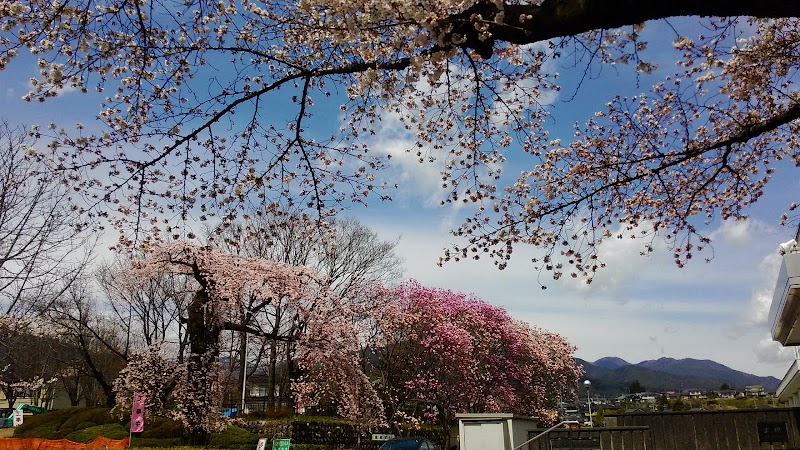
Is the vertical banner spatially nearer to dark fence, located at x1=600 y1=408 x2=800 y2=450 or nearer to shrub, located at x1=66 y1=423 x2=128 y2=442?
shrub, located at x1=66 y1=423 x2=128 y2=442

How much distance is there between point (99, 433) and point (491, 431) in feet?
63.9

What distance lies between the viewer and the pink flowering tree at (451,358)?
76.2ft

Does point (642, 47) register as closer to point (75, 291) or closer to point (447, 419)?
point (447, 419)

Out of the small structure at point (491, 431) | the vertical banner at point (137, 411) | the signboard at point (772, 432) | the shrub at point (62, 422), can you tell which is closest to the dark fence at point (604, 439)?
the small structure at point (491, 431)

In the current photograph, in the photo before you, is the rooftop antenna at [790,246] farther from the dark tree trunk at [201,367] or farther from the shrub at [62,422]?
the shrub at [62,422]

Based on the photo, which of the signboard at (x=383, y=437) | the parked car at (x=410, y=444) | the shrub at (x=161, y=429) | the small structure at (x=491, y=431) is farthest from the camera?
the shrub at (x=161, y=429)

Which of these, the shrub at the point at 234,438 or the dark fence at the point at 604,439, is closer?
the dark fence at the point at 604,439

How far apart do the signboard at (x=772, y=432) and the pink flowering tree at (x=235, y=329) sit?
1265cm

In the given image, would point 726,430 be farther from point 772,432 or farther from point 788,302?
point 788,302

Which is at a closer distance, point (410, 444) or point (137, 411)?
point (410, 444)

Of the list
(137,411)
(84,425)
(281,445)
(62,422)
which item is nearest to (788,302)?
(281,445)

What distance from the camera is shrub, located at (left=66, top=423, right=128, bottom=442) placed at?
22344 mm

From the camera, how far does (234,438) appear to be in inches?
770

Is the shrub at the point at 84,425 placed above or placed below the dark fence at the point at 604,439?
below
